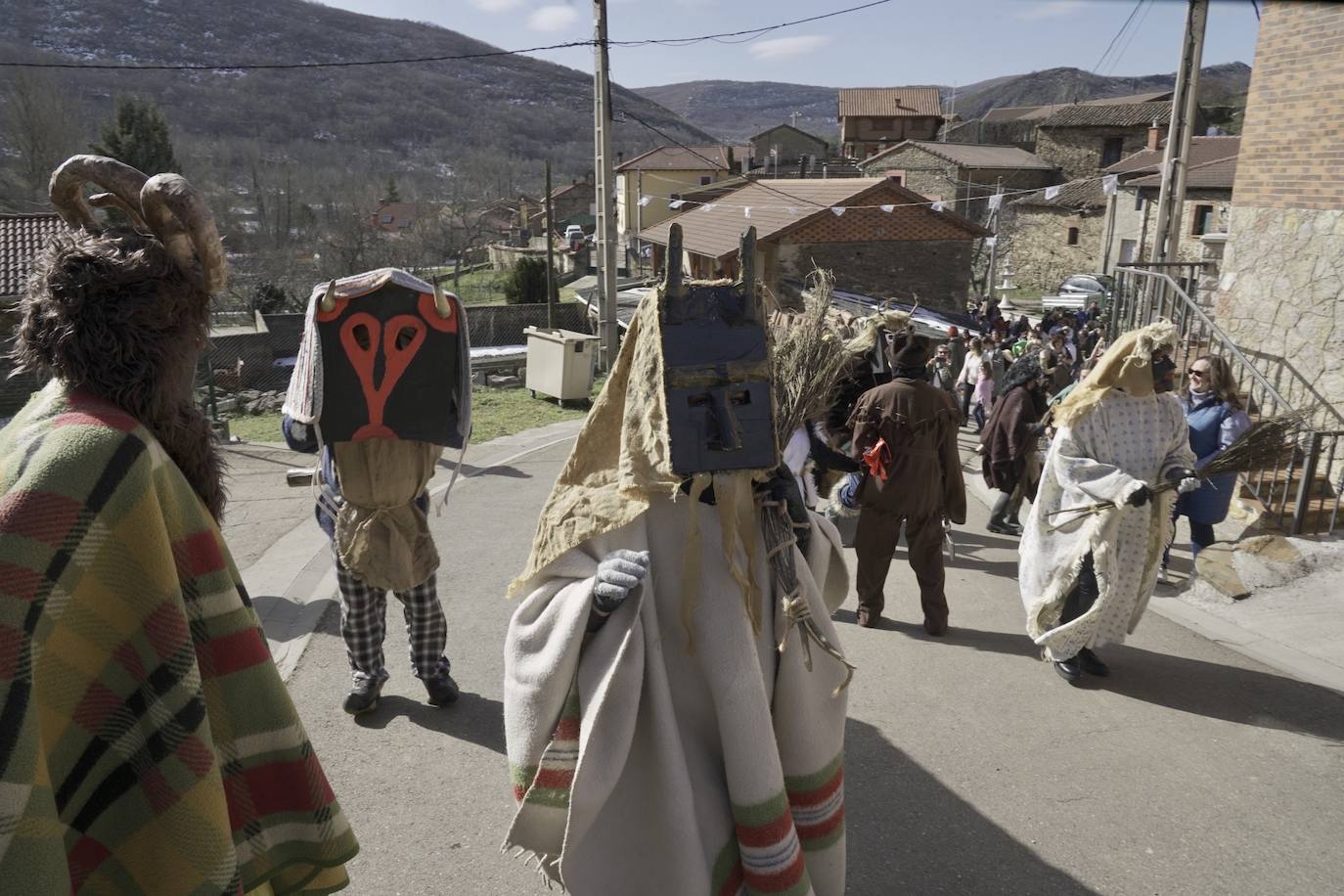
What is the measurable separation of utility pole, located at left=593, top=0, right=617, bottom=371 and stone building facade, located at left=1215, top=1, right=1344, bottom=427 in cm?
903

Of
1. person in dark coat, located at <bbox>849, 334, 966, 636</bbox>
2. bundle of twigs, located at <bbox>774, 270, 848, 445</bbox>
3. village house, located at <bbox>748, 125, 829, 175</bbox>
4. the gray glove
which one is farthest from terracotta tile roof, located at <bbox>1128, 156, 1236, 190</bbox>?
village house, located at <bbox>748, 125, 829, 175</bbox>

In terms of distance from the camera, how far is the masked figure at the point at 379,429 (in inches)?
144

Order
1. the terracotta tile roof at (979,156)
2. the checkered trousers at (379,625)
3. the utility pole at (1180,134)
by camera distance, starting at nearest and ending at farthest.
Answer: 1. the checkered trousers at (379,625)
2. the utility pole at (1180,134)
3. the terracotta tile roof at (979,156)

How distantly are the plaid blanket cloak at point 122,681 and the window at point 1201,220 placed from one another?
32.4 m

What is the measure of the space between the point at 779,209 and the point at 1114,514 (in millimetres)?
18949

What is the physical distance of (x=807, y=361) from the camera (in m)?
3.27

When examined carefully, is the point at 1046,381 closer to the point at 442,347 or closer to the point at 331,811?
the point at 442,347

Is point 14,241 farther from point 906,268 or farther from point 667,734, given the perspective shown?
point 906,268

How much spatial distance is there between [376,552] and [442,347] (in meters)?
0.93

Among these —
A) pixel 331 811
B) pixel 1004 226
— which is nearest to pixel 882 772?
pixel 331 811

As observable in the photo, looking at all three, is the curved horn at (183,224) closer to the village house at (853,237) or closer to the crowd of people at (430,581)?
the crowd of people at (430,581)

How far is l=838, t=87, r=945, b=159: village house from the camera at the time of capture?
69.2 metres

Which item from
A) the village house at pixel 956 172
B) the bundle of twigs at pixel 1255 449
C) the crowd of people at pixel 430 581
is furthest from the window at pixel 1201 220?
the crowd of people at pixel 430 581

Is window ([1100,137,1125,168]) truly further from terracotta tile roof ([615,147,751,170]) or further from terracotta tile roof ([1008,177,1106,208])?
terracotta tile roof ([615,147,751,170])
